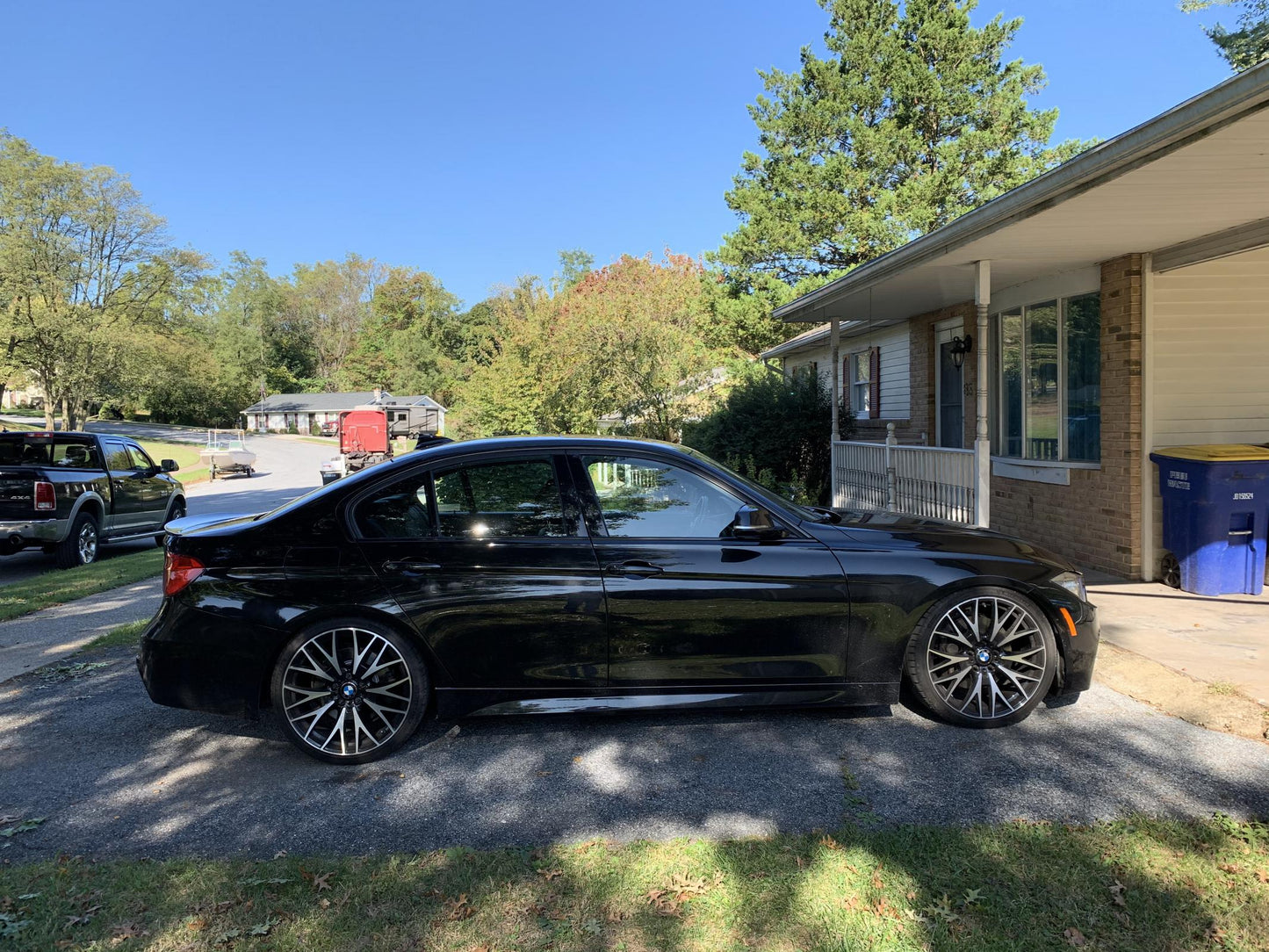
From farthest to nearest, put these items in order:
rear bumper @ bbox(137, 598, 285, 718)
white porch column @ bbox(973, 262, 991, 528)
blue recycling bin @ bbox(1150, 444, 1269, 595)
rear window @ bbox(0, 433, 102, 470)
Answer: rear window @ bbox(0, 433, 102, 470)
white porch column @ bbox(973, 262, 991, 528)
blue recycling bin @ bbox(1150, 444, 1269, 595)
rear bumper @ bbox(137, 598, 285, 718)

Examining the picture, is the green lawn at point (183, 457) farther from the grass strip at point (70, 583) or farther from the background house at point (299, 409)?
the background house at point (299, 409)

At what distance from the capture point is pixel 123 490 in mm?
11234

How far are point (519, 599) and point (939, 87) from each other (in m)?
25.6

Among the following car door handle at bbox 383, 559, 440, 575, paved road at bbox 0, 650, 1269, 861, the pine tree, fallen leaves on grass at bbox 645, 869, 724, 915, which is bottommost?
fallen leaves on grass at bbox 645, 869, 724, 915

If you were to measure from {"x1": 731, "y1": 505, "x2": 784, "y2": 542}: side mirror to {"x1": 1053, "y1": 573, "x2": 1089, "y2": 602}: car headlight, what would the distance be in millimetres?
1457

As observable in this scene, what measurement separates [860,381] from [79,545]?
1289 centimetres

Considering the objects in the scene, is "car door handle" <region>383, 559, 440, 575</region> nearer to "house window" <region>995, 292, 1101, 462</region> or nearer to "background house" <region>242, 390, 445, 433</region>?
"house window" <region>995, 292, 1101, 462</region>

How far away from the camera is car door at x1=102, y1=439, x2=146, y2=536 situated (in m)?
11.1

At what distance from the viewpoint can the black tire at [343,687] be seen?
3760 millimetres

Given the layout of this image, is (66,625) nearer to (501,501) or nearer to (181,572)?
(181,572)

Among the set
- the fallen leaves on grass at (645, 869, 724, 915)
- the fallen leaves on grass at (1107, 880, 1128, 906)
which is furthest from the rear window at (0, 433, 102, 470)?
the fallen leaves on grass at (1107, 880, 1128, 906)

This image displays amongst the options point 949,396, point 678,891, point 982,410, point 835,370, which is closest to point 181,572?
point 678,891

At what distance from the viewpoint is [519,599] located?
3785mm

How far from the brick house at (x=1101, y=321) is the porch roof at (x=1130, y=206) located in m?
0.02
